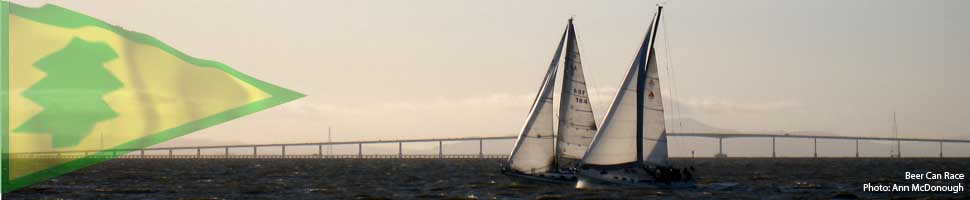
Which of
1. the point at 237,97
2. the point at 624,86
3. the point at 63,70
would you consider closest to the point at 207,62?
the point at 237,97

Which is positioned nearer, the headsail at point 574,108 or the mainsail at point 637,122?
the mainsail at point 637,122

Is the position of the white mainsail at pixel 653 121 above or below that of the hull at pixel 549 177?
above

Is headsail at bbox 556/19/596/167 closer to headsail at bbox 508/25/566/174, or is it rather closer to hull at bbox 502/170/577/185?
hull at bbox 502/170/577/185

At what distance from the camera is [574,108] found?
8100 centimetres

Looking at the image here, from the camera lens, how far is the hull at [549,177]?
8138cm

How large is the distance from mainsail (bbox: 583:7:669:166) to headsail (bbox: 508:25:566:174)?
10.3 meters

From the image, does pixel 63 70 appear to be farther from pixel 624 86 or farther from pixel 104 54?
pixel 624 86

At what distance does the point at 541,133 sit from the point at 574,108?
153 inches

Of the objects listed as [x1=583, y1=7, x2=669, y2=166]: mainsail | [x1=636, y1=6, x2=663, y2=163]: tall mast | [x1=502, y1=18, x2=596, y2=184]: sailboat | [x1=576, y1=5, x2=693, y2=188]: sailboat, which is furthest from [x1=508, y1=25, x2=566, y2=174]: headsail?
[x1=636, y1=6, x2=663, y2=163]: tall mast
